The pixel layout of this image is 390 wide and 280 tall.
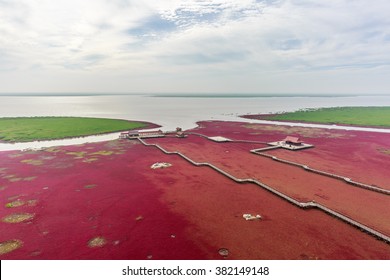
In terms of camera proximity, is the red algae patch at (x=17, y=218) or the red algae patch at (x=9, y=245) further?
the red algae patch at (x=17, y=218)

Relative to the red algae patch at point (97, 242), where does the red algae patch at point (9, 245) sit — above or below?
below

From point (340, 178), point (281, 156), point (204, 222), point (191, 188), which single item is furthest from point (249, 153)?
point (204, 222)

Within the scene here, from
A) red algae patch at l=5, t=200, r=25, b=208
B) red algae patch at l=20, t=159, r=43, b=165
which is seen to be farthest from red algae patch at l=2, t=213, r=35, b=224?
red algae patch at l=20, t=159, r=43, b=165

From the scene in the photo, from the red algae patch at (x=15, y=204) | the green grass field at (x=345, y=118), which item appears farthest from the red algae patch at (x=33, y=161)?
the green grass field at (x=345, y=118)

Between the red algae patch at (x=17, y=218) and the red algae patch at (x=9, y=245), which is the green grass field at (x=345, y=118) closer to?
the red algae patch at (x=17, y=218)

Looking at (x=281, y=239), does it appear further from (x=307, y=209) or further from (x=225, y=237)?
(x=307, y=209)

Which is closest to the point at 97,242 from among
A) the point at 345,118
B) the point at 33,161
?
the point at 33,161
